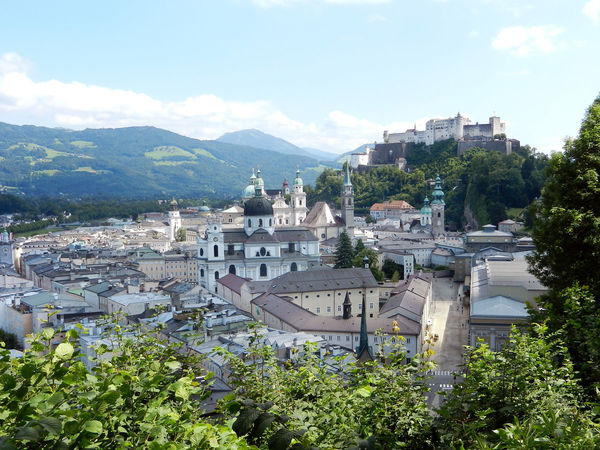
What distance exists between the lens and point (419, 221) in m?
79.5

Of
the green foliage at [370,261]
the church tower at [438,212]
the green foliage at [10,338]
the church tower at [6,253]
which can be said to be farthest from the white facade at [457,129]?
the green foliage at [10,338]

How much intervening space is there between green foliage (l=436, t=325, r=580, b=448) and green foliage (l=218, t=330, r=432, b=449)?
29 cm

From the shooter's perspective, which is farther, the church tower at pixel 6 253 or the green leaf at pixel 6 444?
the church tower at pixel 6 253

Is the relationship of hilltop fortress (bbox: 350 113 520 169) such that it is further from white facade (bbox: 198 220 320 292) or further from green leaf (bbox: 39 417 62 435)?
green leaf (bbox: 39 417 62 435)

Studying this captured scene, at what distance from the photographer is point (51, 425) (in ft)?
9.11

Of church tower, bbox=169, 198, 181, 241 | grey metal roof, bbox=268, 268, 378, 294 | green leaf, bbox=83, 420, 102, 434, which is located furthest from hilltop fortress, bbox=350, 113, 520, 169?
green leaf, bbox=83, 420, 102, 434

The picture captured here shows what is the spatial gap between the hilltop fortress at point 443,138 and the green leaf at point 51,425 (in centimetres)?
8977

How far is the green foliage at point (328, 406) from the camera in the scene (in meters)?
3.91

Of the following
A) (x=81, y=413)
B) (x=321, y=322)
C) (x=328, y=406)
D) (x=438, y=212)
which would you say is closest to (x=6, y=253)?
(x=321, y=322)

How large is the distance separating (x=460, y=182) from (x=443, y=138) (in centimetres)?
1894

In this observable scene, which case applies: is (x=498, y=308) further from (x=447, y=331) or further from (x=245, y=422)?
(x=245, y=422)

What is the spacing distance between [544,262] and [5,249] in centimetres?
6768

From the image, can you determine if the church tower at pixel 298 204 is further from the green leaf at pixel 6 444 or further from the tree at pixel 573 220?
the green leaf at pixel 6 444

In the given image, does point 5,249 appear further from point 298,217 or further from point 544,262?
point 544,262
